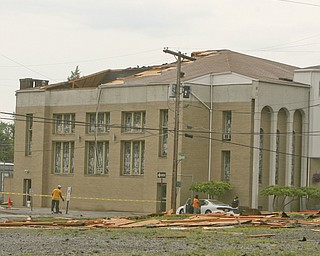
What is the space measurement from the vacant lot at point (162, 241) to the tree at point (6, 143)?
347 ft

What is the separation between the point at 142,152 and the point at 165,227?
3579 centimetres

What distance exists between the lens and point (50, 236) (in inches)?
1177

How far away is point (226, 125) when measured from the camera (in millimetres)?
68938

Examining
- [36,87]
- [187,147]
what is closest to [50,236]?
[187,147]

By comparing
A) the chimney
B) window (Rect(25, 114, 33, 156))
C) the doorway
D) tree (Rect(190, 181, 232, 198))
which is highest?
the chimney

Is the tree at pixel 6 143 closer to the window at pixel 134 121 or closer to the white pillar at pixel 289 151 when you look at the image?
the window at pixel 134 121

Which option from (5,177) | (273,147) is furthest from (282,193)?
(5,177)

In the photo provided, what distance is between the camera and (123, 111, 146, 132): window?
2771 inches

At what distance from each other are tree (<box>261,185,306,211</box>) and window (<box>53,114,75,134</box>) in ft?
52.9

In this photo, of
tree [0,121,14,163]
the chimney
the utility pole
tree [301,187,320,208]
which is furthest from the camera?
tree [0,121,14,163]

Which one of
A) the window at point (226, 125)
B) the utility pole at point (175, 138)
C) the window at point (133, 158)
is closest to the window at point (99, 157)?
the window at point (133, 158)

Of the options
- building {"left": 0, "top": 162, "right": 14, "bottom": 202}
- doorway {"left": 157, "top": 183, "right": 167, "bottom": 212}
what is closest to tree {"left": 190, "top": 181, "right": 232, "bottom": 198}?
doorway {"left": 157, "top": 183, "right": 167, "bottom": 212}

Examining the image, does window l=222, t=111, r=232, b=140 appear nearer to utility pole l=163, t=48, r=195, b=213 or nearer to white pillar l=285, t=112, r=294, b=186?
white pillar l=285, t=112, r=294, b=186

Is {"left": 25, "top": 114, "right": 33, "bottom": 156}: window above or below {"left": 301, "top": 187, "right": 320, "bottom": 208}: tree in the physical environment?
above
